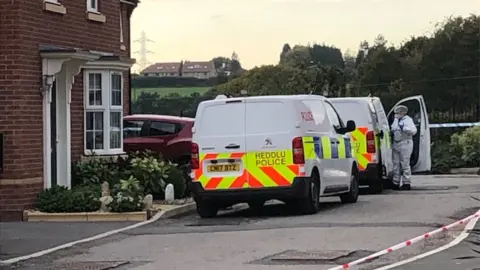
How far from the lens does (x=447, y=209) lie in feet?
53.6

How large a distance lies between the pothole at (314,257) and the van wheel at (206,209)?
15.0 ft

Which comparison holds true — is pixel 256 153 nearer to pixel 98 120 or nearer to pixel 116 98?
pixel 98 120

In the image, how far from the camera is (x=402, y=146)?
2219 cm

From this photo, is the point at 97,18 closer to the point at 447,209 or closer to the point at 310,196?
the point at 310,196

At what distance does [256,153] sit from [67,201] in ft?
10.6

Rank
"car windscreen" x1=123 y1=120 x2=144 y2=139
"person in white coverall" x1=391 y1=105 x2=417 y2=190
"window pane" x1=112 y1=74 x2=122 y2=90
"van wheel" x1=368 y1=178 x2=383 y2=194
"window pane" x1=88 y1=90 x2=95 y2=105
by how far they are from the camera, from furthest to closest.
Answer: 1. "car windscreen" x1=123 y1=120 x2=144 y2=139
2. "person in white coverall" x1=391 y1=105 x2=417 y2=190
3. "van wheel" x1=368 y1=178 x2=383 y2=194
4. "window pane" x1=112 y1=74 x2=122 y2=90
5. "window pane" x1=88 y1=90 x2=95 y2=105

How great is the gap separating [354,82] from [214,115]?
52.2m

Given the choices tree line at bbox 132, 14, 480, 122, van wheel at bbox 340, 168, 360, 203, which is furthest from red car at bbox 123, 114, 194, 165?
tree line at bbox 132, 14, 480, 122

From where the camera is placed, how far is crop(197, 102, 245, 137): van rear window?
1590 cm

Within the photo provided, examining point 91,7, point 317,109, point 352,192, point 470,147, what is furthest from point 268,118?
point 470,147

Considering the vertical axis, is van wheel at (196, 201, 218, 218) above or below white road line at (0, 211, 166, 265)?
above

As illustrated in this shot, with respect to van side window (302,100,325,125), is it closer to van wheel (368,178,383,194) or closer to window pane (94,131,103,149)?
van wheel (368,178,383,194)

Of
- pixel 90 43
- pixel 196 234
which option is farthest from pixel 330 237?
pixel 90 43

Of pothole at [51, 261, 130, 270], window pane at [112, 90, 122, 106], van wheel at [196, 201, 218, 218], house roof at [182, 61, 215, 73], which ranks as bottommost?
pothole at [51, 261, 130, 270]
